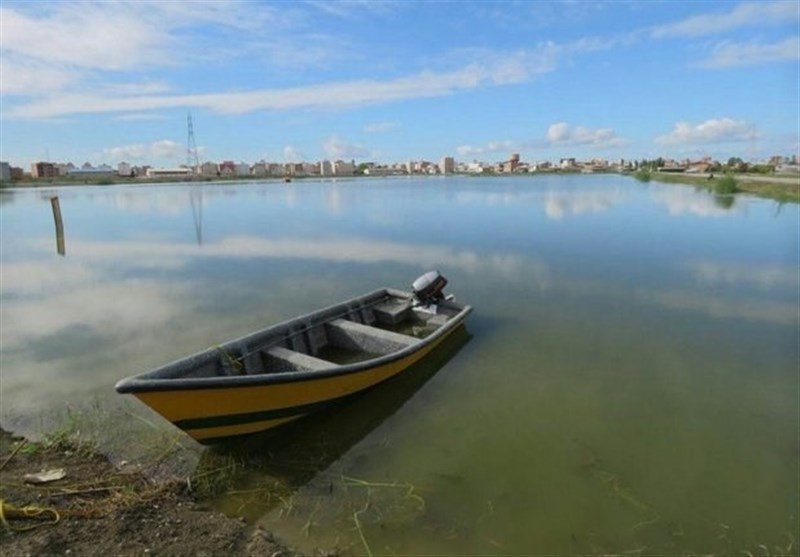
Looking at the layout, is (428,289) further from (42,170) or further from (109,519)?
(42,170)

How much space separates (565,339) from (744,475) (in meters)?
4.42

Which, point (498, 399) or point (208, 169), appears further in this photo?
point (208, 169)

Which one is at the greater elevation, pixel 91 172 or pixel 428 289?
pixel 91 172

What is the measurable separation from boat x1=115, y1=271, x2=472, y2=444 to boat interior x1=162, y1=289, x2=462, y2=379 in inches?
0.6

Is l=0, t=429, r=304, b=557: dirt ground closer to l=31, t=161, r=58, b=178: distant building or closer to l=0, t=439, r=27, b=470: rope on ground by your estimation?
l=0, t=439, r=27, b=470: rope on ground

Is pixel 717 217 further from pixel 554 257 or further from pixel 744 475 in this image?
pixel 744 475

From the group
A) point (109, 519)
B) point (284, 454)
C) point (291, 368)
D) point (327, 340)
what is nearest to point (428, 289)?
point (327, 340)

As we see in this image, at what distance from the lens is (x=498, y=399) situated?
7594 millimetres

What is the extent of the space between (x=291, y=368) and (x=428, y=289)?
14.0ft

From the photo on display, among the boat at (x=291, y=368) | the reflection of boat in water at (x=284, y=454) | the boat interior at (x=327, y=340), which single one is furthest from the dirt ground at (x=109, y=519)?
the boat interior at (x=327, y=340)

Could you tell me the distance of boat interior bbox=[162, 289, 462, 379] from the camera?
6496mm

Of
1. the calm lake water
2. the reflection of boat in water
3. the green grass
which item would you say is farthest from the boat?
the green grass

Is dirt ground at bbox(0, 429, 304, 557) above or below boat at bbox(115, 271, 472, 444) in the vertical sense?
below

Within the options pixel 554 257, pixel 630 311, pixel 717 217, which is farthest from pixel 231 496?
pixel 717 217
